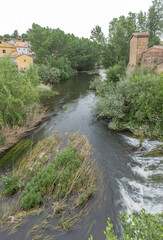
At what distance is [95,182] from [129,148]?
4.08 meters

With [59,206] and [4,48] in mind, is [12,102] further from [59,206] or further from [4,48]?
[4,48]

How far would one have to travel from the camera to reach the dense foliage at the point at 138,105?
11.1 m

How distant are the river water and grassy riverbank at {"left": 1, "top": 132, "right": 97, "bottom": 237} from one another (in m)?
0.45

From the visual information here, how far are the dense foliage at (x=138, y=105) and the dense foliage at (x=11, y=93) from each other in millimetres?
6906

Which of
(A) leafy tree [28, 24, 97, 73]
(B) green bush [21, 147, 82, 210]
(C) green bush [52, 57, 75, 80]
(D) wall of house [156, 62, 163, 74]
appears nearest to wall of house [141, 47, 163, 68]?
(D) wall of house [156, 62, 163, 74]

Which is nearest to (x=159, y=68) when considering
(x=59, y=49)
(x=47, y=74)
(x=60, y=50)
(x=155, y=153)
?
(x=155, y=153)

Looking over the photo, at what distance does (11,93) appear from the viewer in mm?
11875

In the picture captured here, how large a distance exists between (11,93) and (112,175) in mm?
9498

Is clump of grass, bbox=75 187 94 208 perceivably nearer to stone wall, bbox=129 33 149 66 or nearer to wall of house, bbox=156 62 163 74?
wall of house, bbox=156 62 163 74

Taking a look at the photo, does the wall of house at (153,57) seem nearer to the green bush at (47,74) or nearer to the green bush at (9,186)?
the green bush at (9,186)

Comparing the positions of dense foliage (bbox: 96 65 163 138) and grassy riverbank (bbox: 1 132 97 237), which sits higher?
dense foliage (bbox: 96 65 163 138)

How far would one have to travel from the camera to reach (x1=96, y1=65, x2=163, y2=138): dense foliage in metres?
11.1

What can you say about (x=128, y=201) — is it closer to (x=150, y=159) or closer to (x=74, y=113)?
(x=150, y=159)

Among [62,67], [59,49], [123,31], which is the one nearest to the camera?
[123,31]
